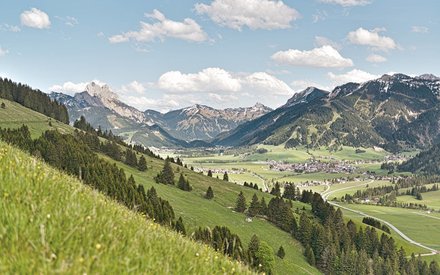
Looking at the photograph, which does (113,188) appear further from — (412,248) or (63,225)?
(412,248)

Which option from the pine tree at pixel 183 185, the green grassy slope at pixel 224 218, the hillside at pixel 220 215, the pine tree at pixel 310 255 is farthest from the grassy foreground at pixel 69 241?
the pine tree at pixel 183 185

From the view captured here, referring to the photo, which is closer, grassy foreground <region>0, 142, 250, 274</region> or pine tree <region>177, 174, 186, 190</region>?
Result: grassy foreground <region>0, 142, 250, 274</region>

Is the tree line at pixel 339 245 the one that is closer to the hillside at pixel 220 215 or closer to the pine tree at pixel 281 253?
the hillside at pixel 220 215

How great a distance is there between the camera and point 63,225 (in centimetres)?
534

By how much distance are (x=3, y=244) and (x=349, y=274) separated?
136 meters

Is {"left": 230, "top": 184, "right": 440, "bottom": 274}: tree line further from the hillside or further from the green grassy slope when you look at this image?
the green grassy slope

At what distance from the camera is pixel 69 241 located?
16.3ft

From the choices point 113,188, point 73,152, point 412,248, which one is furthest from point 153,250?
point 412,248

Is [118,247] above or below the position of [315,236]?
above

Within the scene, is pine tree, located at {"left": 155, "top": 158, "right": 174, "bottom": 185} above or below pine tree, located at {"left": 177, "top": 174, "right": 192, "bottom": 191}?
above

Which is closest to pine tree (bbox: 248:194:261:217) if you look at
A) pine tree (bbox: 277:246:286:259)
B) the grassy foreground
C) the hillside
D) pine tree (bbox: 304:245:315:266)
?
the hillside

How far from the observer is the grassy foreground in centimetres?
448

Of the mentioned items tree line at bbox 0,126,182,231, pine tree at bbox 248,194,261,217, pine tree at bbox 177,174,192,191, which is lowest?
pine tree at bbox 248,194,261,217

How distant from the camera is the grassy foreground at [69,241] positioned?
448 centimetres
